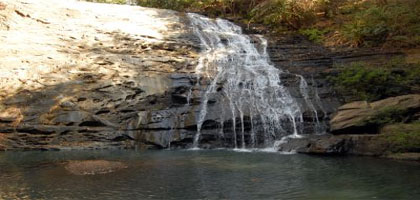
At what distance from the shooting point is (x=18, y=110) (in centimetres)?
1188

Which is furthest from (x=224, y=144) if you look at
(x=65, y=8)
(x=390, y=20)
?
(x=65, y=8)

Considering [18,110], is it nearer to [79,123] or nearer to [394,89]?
[79,123]

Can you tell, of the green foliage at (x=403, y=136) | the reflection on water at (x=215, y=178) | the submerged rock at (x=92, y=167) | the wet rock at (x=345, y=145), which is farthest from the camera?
the wet rock at (x=345, y=145)

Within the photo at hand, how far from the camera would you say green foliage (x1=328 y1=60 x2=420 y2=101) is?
12.5 metres

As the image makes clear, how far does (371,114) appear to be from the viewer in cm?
1080

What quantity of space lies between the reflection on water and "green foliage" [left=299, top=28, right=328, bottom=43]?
823cm

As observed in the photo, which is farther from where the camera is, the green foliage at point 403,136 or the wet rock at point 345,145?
the wet rock at point 345,145

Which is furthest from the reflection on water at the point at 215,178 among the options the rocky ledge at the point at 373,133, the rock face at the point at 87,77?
the rock face at the point at 87,77

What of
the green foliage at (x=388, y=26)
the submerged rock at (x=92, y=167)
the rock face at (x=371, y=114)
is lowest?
the submerged rock at (x=92, y=167)

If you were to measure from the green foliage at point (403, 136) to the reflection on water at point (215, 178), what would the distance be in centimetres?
71

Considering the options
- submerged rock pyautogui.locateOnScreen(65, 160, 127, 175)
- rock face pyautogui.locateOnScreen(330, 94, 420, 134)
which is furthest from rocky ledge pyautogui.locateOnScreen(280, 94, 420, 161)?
submerged rock pyautogui.locateOnScreen(65, 160, 127, 175)

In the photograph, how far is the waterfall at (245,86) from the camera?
11914 mm

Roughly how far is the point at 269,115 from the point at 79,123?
219 inches

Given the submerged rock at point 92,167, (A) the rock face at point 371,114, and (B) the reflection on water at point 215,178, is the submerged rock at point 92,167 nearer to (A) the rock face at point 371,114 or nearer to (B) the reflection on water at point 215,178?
(B) the reflection on water at point 215,178
